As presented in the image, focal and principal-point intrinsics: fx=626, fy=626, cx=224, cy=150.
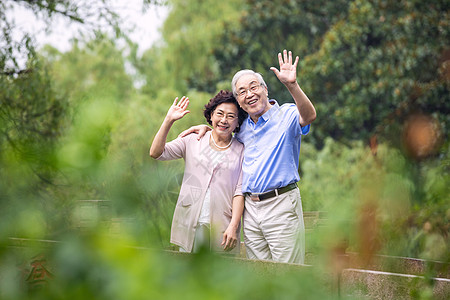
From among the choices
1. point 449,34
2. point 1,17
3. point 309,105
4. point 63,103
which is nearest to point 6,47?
point 1,17

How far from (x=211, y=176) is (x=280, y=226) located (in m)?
0.43

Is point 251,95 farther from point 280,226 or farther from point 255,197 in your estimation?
point 280,226

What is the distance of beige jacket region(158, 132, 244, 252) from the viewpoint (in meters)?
3.17

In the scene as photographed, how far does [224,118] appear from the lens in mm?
3244

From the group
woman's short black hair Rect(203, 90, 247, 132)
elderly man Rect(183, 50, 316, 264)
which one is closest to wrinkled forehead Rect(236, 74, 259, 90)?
elderly man Rect(183, 50, 316, 264)

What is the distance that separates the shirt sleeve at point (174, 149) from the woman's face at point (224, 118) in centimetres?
22

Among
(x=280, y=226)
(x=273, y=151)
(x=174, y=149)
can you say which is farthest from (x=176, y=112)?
(x=280, y=226)

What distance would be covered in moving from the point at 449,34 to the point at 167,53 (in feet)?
25.3

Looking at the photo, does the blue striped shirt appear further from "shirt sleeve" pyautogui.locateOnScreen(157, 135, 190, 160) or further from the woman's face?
"shirt sleeve" pyautogui.locateOnScreen(157, 135, 190, 160)

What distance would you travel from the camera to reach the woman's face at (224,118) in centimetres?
324

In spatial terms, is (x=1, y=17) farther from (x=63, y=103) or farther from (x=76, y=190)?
(x=76, y=190)

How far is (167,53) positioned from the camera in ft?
55.1

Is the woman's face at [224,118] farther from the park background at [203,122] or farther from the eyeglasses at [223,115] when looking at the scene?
the park background at [203,122]

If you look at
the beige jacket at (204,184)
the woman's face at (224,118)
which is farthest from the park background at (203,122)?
the woman's face at (224,118)
